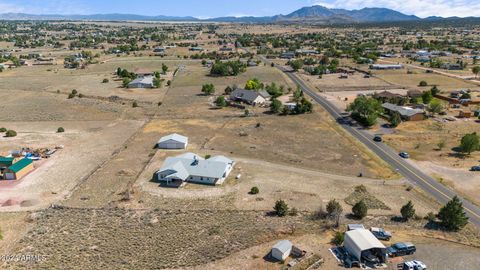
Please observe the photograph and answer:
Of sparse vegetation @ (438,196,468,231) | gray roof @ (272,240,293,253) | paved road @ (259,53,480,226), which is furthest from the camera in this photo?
paved road @ (259,53,480,226)

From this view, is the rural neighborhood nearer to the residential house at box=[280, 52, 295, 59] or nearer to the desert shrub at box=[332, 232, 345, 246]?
the desert shrub at box=[332, 232, 345, 246]

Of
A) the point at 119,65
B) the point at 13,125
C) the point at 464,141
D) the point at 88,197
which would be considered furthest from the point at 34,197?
the point at 119,65

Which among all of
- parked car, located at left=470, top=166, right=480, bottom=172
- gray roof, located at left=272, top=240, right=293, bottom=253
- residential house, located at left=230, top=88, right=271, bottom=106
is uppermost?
residential house, located at left=230, top=88, right=271, bottom=106

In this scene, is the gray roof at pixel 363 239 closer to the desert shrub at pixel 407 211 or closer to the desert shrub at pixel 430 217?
the desert shrub at pixel 407 211

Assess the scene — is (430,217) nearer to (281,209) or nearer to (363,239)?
(363,239)

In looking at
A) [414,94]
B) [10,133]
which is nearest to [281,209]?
[10,133]

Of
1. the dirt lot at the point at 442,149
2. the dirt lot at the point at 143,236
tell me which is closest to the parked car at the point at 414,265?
the dirt lot at the point at 143,236

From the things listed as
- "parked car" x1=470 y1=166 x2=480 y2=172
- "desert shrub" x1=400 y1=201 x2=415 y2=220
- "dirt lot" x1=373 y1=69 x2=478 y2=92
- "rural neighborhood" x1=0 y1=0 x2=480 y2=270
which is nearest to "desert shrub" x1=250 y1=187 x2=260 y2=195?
"rural neighborhood" x1=0 y1=0 x2=480 y2=270
